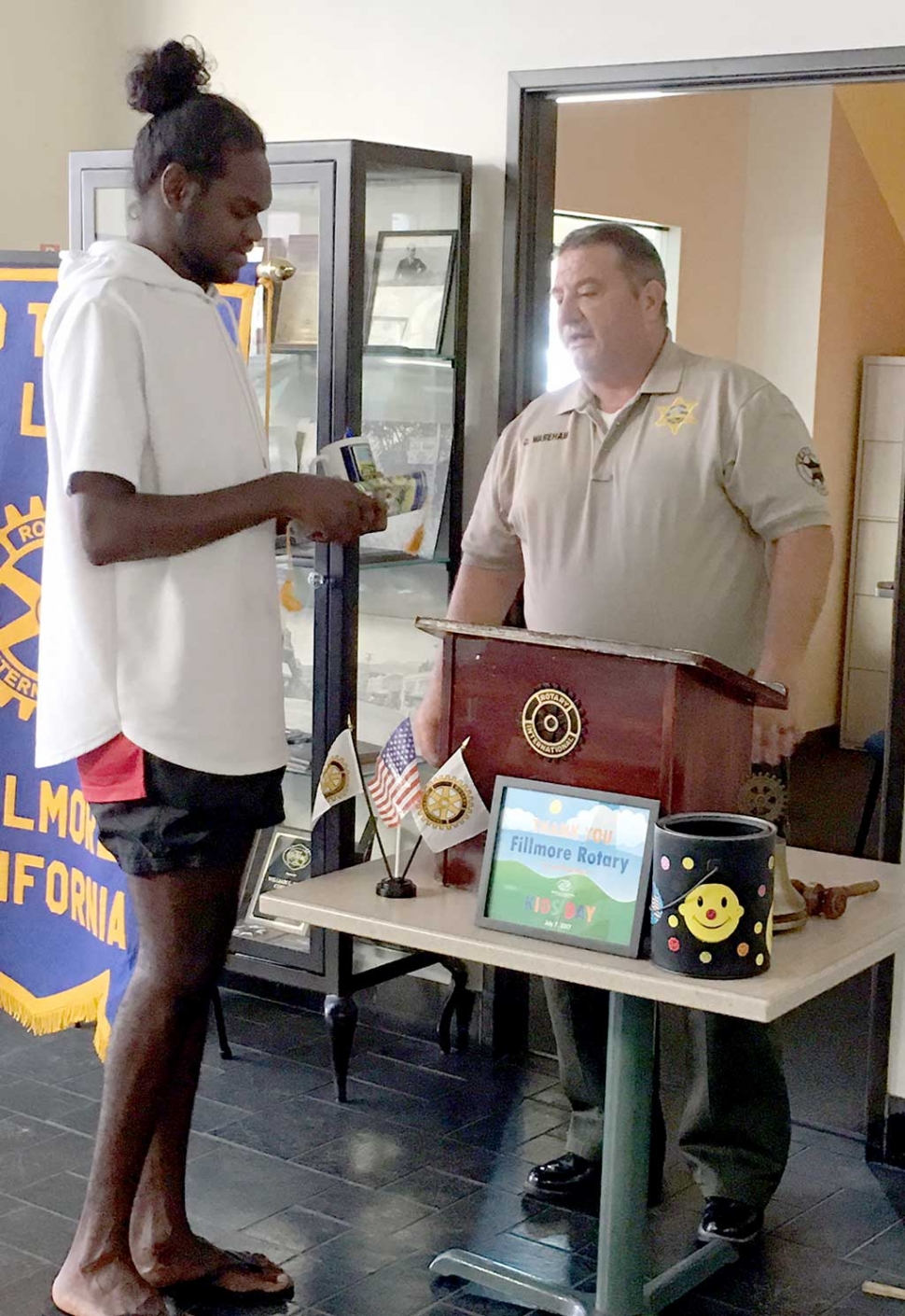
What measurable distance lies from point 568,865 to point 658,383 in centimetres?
100

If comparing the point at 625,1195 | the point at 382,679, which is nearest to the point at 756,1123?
the point at 625,1195

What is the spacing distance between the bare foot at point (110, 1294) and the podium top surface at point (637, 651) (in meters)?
1.01

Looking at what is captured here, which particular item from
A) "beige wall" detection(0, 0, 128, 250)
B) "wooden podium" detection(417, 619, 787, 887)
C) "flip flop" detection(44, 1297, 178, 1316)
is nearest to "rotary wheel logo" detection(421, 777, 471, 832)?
"wooden podium" detection(417, 619, 787, 887)

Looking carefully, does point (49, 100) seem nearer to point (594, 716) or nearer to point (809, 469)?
point (809, 469)

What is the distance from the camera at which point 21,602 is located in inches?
124

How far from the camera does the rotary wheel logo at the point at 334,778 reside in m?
2.26

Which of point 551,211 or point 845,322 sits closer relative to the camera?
point 551,211

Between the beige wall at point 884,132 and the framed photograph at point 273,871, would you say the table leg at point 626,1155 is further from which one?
the beige wall at point 884,132

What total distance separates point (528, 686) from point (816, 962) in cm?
50

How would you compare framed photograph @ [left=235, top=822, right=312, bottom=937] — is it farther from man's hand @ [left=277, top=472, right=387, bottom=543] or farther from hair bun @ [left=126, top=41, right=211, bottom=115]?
hair bun @ [left=126, top=41, right=211, bottom=115]

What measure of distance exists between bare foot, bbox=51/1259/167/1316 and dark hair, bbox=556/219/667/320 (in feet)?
5.59

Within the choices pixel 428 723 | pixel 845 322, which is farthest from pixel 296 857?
pixel 845 322

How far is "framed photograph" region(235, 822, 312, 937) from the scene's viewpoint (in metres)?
3.51

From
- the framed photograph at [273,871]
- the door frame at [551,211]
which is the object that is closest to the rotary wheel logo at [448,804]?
the door frame at [551,211]
